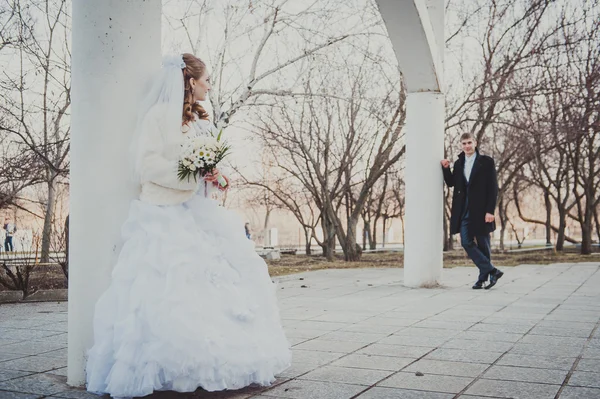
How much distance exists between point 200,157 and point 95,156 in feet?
2.17

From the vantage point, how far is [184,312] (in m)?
3.69

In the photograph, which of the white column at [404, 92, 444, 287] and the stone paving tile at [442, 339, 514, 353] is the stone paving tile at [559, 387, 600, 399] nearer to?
the stone paving tile at [442, 339, 514, 353]

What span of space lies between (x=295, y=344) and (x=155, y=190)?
6.56 ft

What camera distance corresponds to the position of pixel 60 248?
34.9 feet

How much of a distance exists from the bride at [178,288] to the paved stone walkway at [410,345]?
0.26 meters

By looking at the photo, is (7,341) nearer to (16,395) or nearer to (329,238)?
(16,395)

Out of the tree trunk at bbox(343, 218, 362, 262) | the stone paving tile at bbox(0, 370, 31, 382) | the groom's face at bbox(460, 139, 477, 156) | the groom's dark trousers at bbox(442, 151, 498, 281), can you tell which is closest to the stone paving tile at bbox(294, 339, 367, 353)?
the stone paving tile at bbox(0, 370, 31, 382)

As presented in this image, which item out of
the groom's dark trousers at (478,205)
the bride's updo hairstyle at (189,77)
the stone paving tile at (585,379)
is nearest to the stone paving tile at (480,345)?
the stone paving tile at (585,379)

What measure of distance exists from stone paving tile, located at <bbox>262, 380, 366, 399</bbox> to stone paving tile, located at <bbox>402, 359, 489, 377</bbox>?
65 centimetres

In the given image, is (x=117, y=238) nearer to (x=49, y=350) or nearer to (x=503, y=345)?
(x=49, y=350)

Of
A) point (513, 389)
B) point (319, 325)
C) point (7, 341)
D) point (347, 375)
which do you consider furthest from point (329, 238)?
point (513, 389)

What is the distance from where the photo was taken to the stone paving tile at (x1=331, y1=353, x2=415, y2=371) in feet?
15.1

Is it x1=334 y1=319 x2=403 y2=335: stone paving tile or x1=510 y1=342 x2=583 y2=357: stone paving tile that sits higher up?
x1=334 y1=319 x2=403 y2=335: stone paving tile

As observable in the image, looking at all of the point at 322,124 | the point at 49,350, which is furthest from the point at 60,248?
the point at 322,124
